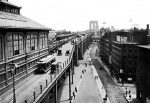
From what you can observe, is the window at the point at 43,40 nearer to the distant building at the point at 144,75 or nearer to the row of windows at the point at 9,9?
the row of windows at the point at 9,9

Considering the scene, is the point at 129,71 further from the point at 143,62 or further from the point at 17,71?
the point at 17,71

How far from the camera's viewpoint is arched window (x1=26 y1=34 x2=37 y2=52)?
3259 cm

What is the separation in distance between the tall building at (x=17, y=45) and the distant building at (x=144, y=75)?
23898 millimetres

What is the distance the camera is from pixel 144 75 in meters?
38.4

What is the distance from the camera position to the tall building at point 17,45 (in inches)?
952

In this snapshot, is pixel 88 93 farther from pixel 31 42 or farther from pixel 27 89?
pixel 27 89

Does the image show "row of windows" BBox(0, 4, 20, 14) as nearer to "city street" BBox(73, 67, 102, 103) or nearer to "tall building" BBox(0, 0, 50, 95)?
"tall building" BBox(0, 0, 50, 95)

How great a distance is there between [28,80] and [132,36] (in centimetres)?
4910

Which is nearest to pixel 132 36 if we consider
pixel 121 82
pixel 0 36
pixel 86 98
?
pixel 121 82

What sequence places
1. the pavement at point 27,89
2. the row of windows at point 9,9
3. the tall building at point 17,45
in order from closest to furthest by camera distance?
1. the pavement at point 27,89
2. the tall building at point 17,45
3. the row of windows at point 9,9

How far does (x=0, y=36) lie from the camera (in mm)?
23281

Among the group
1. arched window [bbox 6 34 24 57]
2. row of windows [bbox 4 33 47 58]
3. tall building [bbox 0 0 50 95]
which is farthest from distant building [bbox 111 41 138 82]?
arched window [bbox 6 34 24 57]

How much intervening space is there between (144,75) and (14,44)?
2901 centimetres

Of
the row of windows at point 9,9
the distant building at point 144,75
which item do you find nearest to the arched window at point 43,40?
the row of windows at point 9,9
